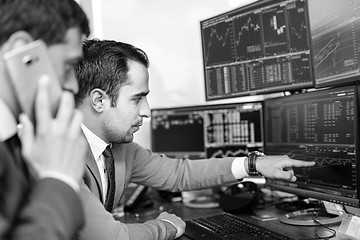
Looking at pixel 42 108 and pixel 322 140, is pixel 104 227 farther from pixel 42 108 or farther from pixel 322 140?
pixel 322 140

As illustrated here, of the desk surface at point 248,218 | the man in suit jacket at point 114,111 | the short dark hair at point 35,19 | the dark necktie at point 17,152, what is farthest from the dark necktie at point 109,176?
the short dark hair at point 35,19

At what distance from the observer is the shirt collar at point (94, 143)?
61.9 inches

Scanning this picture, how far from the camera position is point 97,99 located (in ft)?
5.05

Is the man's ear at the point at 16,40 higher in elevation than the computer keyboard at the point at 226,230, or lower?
higher

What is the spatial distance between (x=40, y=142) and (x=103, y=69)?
812mm

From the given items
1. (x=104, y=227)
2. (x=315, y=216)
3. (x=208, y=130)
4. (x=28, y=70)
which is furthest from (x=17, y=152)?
(x=208, y=130)

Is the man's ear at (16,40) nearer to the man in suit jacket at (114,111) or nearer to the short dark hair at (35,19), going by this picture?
the short dark hair at (35,19)

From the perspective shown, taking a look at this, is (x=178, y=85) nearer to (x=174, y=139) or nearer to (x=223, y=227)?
(x=174, y=139)

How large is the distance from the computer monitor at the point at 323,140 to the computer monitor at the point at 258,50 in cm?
11

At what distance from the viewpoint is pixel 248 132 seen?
1.99m

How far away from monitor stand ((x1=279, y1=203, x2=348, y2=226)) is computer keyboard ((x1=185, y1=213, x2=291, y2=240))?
0.18 m

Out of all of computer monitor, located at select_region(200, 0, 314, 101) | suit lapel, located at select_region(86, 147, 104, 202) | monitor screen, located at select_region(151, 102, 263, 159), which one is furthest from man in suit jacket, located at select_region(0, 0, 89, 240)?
monitor screen, located at select_region(151, 102, 263, 159)

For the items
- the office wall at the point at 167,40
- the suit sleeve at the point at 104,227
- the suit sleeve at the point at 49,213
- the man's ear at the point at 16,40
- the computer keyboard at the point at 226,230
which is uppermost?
the office wall at the point at 167,40

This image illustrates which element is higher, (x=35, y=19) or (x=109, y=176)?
(x=35, y=19)
